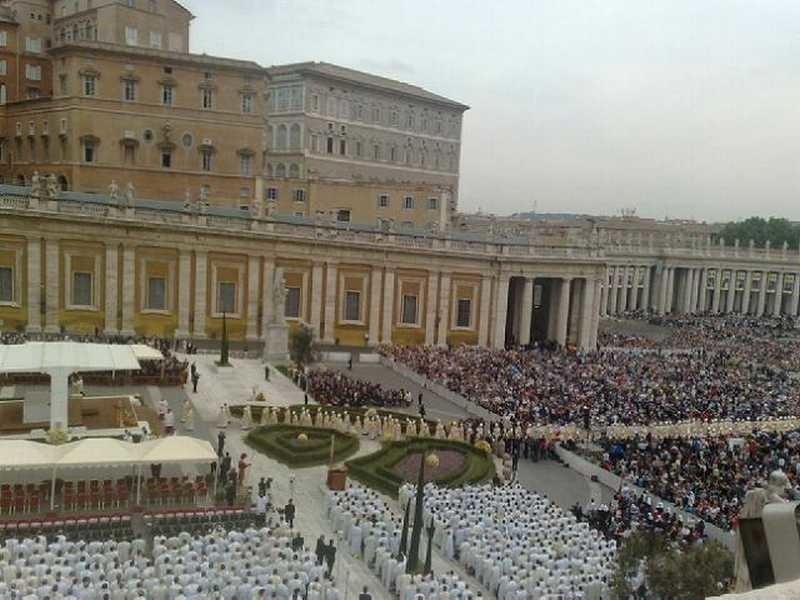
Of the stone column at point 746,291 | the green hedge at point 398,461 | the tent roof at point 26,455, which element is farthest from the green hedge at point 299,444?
the stone column at point 746,291

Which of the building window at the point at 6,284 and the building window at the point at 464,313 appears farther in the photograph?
the building window at the point at 464,313

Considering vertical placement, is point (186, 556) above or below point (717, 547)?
below

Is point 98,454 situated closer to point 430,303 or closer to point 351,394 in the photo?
point 351,394

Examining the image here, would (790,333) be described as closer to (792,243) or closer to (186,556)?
(792,243)

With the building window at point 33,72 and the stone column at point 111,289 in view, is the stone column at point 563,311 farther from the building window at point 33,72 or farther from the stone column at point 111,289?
the building window at point 33,72

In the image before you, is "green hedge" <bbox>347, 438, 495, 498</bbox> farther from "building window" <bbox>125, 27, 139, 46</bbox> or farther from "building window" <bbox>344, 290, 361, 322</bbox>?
"building window" <bbox>125, 27, 139, 46</bbox>

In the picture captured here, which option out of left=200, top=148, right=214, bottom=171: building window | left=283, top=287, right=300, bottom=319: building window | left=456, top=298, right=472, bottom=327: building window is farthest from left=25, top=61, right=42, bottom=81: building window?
left=456, top=298, right=472, bottom=327: building window

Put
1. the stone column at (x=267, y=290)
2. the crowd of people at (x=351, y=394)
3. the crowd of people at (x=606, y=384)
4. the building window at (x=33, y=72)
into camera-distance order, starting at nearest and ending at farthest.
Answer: the crowd of people at (x=606, y=384) < the crowd of people at (x=351, y=394) < the stone column at (x=267, y=290) < the building window at (x=33, y=72)

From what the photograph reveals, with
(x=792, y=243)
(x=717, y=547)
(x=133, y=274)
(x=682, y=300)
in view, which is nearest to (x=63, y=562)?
(x=717, y=547)
